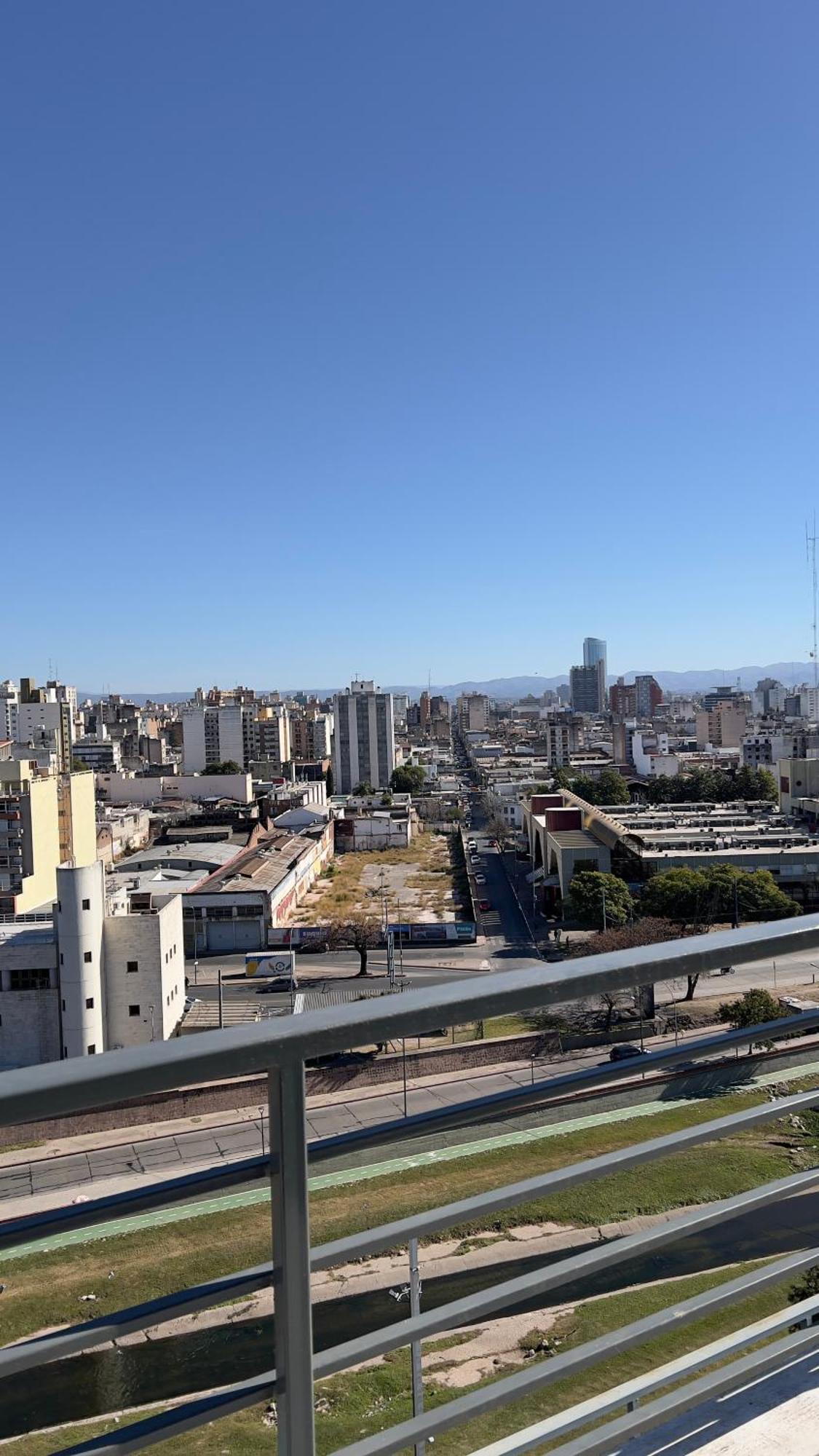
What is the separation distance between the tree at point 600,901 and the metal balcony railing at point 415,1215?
34.0ft

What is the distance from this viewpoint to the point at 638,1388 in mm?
591

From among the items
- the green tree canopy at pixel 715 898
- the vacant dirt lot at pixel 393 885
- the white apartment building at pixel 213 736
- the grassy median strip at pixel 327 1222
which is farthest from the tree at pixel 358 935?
the white apartment building at pixel 213 736

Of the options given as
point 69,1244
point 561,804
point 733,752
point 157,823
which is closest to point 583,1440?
point 69,1244

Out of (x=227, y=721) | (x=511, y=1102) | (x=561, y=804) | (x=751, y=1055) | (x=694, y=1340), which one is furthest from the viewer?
(x=227, y=721)

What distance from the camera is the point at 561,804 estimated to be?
1702cm

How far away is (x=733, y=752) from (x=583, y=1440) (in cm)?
3437

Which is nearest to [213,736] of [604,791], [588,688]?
[604,791]

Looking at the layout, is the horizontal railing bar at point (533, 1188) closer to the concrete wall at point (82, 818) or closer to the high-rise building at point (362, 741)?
the concrete wall at point (82, 818)

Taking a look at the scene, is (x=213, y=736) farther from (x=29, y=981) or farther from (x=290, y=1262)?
(x=290, y=1262)

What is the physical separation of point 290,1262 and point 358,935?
10331 millimetres

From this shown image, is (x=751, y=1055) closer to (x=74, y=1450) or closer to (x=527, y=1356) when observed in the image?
(x=74, y=1450)

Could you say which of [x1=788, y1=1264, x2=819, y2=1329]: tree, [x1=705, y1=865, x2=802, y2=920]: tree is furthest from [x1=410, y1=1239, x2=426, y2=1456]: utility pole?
[x1=705, y1=865, x2=802, y2=920]: tree

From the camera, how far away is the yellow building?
1139cm

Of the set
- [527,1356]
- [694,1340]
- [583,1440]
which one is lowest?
[527,1356]
